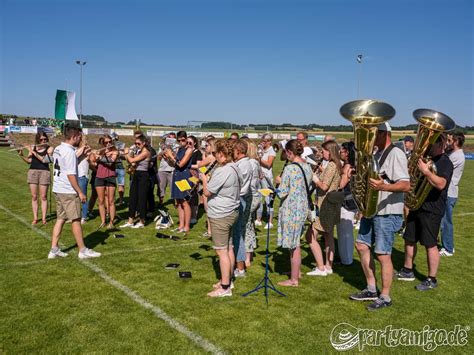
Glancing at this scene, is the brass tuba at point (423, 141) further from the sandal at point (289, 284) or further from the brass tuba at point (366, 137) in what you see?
the sandal at point (289, 284)

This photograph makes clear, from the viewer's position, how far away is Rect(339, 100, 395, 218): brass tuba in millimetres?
4500

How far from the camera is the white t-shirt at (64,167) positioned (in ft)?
20.7

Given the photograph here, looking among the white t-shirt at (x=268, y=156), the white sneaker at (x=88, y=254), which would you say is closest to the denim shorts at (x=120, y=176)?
the white t-shirt at (x=268, y=156)

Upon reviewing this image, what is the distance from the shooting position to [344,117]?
483cm

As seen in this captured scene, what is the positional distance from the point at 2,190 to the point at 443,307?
46.3 ft

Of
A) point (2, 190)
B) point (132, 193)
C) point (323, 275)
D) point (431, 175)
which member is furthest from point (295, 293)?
point (2, 190)

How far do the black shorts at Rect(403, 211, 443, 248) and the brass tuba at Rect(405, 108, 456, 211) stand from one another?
325 millimetres

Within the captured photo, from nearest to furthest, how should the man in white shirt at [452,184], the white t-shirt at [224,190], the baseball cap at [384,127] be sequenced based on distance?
1. the baseball cap at [384,127]
2. the white t-shirt at [224,190]
3. the man in white shirt at [452,184]

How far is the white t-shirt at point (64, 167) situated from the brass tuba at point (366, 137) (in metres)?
4.18

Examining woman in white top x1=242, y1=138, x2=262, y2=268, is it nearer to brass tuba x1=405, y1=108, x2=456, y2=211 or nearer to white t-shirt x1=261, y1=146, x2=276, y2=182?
brass tuba x1=405, y1=108, x2=456, y2=211

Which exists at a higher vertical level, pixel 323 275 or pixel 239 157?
pixel 239 157

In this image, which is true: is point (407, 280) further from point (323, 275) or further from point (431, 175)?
point (431, 175)

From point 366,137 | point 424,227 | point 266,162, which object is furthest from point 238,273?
point 266,162

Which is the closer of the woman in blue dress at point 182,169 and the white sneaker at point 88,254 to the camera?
the white sneaker at point 88,254
